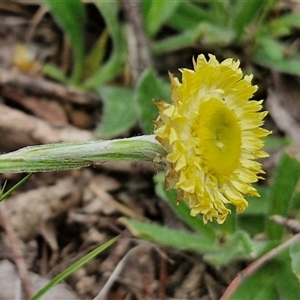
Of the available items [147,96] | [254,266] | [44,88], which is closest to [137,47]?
[147,96]

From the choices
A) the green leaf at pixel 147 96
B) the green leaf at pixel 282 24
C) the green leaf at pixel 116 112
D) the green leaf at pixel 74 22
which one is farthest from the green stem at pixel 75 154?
the green leaf at pixel 282 24

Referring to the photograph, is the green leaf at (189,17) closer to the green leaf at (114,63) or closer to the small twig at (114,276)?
the green leaf at (114,63)

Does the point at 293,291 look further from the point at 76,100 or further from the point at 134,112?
the point at 76,100

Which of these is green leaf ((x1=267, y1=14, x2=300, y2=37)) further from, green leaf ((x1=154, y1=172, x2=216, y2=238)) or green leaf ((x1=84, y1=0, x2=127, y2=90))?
green leaf ((x1=154, y1=172, x2=216, y2=238))

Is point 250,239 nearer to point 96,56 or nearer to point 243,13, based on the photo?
point 243,13

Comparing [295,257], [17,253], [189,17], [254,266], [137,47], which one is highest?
[189,17]

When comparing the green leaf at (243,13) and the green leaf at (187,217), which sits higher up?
the green leaf at (243,13)
